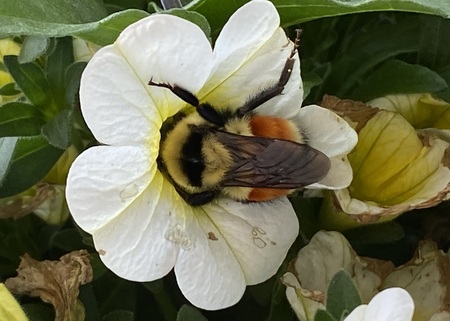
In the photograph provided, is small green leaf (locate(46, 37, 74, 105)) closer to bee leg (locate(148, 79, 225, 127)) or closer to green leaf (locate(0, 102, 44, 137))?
green leaf (locate(0, 102, 44, 137))

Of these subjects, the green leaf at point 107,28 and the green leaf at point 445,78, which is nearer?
the green leaf at point 107,28

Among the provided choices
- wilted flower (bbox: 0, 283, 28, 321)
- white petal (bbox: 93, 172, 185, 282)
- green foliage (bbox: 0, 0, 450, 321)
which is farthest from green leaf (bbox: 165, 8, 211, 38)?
wilted flower (bbox: 0, 283, 28, 321)

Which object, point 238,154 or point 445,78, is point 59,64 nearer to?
point 238,154

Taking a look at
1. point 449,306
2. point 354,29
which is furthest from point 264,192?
point 354,29

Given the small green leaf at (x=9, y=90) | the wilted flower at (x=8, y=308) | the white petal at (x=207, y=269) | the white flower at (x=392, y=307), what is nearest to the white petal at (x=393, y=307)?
the white flower at (x=392, y=307)

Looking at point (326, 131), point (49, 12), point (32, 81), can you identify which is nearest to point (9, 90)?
point (32, 81)

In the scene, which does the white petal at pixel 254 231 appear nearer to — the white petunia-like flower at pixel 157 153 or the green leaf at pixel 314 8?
the white petunia-like flower at pixel 157 153
